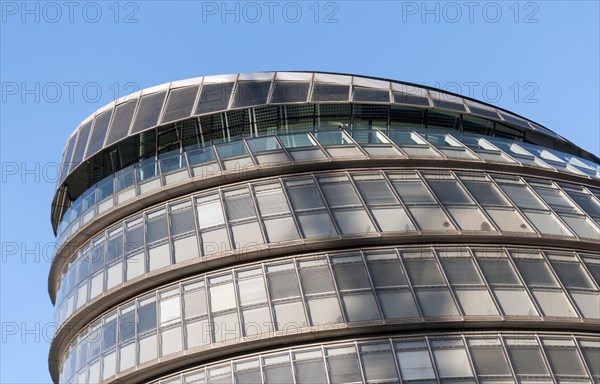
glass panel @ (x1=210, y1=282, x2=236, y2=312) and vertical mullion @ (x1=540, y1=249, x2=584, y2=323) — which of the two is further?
glass panel @ (x1=210, y1=282, x2=236, y2=312)

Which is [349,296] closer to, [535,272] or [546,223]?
[535,272]

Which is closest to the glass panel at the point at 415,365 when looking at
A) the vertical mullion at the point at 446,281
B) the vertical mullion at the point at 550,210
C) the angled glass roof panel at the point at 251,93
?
the vertical mullion at the point at 446,281

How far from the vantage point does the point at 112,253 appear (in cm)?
3734

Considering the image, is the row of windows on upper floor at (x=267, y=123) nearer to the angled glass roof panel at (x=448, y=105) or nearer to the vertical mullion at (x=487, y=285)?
the angled glass roof panel at (x=448, y=105)

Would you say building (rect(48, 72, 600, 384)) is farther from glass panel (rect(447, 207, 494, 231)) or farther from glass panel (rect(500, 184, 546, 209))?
glass panel (rect(500, 184, 546, 209))

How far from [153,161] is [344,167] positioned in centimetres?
711

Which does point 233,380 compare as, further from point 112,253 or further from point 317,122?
point 317,122

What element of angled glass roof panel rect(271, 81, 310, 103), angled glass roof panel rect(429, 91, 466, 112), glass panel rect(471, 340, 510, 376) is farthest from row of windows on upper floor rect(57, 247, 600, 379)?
Answer: angled glass roof panel rect(429, 91, 466, 112)

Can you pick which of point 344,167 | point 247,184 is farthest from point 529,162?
point 247,184

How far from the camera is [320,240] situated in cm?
3441

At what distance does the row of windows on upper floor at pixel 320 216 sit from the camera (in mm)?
35344

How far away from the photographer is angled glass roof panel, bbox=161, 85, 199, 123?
39.9 m

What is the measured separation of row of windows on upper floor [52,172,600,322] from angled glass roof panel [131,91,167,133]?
4.04 metres

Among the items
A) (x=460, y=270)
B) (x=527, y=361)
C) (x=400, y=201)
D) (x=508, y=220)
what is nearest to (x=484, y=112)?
(x=508, y=220)
